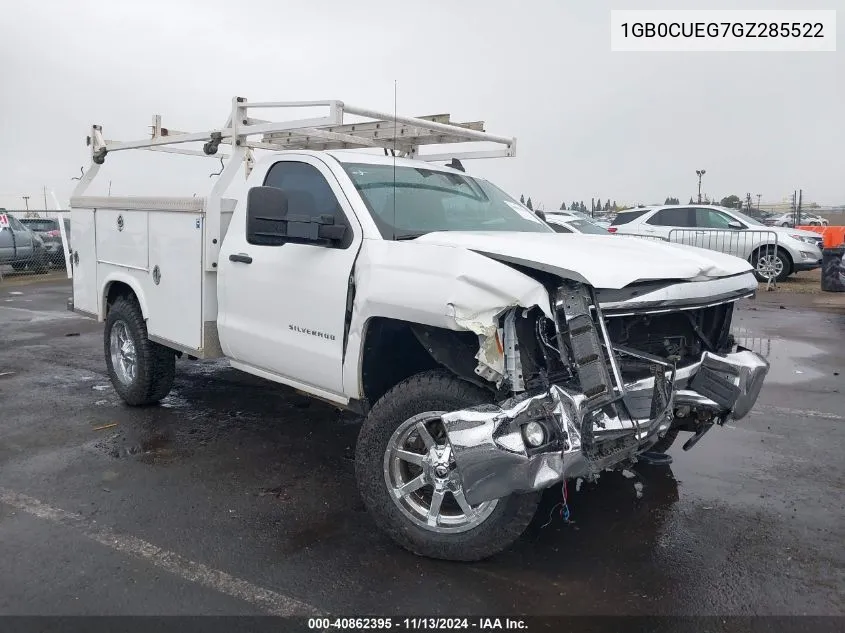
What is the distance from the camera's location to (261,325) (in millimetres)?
4570

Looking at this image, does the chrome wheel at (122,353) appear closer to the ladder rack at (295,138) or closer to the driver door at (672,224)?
the ladder rack at (295,138)

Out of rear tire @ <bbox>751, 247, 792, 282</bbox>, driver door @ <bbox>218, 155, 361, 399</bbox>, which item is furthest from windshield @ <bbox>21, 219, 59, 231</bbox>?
rear tire @ <bbox>751, 247, 792, 282</bbox>

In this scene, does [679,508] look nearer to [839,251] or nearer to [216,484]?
[216,484]

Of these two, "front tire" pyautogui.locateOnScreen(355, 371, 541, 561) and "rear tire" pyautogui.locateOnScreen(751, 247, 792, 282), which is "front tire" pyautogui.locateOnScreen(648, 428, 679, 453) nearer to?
"front tire" pyautogui.locateOnScreen(355, 371, 541, 561)

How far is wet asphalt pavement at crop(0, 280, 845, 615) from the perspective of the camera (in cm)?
322

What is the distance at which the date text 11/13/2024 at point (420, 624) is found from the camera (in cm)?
301

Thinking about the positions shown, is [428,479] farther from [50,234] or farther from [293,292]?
[50,234]

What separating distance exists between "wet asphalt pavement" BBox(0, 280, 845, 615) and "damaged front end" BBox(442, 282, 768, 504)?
0.61m

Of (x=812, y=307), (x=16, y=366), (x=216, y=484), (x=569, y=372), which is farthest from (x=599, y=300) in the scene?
(x=812, y=307)

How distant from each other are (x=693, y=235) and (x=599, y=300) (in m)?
13.8

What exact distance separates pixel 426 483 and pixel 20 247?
17.7 m

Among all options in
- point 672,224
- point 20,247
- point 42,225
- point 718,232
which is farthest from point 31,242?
point 718,232

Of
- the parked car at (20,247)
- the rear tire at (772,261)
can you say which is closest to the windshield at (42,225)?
the parked car at (20,247)

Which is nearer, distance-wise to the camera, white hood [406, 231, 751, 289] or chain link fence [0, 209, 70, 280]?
white hood [406, 231, 751, 289]
